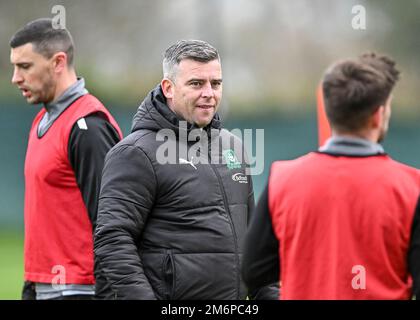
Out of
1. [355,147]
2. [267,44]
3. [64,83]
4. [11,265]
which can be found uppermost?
[267,44]

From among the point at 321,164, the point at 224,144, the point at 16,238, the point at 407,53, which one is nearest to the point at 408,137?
the point at 407,53

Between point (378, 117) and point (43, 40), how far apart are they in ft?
6.70

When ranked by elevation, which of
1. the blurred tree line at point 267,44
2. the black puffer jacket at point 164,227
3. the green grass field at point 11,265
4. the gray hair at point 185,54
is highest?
the blurred tree line at point 267,44

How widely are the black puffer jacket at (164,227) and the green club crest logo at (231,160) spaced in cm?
11

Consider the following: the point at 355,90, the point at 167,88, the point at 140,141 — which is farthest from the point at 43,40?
the point at 355,90

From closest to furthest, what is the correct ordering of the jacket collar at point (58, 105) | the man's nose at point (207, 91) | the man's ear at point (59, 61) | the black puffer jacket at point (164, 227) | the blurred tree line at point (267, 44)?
the black puffer jacket at point (164, 227) < the man's nose at point (207, 91) < the jacket collar at point (58, 105) < the man's ear at point (59, 61) < the blurred tree line at point (267, 44)

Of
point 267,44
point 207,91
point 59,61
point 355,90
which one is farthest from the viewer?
point 267,44

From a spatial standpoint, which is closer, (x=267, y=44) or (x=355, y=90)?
(x=355, y=90)

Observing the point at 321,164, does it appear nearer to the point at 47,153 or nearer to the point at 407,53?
the point at 47,153

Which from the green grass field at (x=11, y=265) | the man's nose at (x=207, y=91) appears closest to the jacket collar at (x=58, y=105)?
the man's nose at (x=207, y=91)

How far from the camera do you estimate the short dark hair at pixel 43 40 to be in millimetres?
4113

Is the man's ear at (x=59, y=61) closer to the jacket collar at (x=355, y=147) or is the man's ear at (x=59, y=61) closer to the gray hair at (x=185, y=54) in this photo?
the gray hair at (x=185, y=54)

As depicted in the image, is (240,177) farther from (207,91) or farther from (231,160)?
(207,91)

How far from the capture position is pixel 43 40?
413 cm
